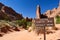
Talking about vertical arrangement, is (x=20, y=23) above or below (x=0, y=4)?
below

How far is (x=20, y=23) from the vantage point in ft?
146

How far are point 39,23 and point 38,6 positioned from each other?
3969 centimetres

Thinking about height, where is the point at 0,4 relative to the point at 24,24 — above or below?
above

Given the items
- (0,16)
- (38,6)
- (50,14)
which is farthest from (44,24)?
(0,16)

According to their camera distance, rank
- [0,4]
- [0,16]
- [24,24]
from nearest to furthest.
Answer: [24,24], [0,16], [0,4]

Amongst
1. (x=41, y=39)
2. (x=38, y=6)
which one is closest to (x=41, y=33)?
(x=41, y=39)

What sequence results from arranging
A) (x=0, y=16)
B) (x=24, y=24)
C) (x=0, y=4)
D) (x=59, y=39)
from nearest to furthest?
(x=59, y=39)
(x=24, y=24)
(x=0, y=16)
(x=0, y=4)

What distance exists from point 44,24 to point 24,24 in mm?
33773

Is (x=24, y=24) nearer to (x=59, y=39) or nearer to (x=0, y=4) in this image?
(x=59, y=39)

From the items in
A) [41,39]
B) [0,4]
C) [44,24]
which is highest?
[0,4]

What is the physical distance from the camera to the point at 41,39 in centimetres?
1288

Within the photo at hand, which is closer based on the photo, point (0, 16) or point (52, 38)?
point (52, 38)

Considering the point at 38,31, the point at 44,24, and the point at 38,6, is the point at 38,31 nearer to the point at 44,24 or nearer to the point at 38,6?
the point at 44,24

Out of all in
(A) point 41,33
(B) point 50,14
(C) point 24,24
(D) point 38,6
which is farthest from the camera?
(B) point 50,14
